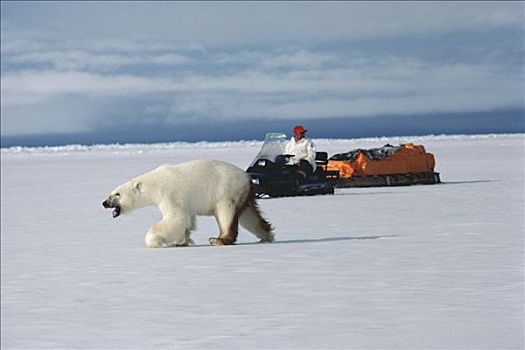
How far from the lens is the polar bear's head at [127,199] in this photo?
984cm

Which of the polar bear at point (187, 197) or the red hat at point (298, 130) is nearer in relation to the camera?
the polar bear at point (187, 197)

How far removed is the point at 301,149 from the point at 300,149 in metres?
0.02

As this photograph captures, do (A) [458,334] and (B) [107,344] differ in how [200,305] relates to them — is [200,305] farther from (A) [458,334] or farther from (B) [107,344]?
(A) [458,334]

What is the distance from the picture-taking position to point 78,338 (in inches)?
222

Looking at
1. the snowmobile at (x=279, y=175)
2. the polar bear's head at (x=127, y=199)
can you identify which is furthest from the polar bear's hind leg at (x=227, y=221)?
the snowmobile at (x=279, y=175)

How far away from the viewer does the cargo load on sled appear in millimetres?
19531

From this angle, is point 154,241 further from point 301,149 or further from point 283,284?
point 301,149

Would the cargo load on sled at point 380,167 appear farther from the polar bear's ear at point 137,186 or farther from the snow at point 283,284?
the polar bear's ear at point 137,186

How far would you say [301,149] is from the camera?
1573 centimetres

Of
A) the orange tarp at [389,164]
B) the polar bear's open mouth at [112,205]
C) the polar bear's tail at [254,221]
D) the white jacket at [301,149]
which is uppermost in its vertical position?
the white jacket at [301,149]

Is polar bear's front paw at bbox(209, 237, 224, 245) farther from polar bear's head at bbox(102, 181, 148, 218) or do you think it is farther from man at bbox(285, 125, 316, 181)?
man at bbox(285, 125, 316, 181)

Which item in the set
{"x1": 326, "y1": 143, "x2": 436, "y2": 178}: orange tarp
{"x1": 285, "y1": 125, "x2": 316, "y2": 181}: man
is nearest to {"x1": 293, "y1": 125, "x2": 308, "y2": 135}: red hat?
{"x1": 285, "y1": 125, "x2": 316, "y2": 181}: man

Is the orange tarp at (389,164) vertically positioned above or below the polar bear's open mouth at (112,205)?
above

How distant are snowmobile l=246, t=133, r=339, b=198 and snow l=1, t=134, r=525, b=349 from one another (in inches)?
78.1
